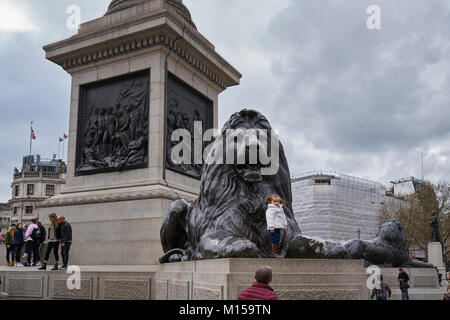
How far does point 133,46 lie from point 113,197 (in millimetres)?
4184

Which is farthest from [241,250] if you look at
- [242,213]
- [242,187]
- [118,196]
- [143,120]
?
[143,120]

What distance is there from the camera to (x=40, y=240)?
42.7ft

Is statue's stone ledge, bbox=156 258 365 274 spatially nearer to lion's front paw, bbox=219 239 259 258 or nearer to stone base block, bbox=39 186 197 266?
lion's front paw, bbox=219 239 259 258

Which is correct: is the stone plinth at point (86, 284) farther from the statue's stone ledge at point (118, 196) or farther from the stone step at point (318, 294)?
the stone step at point (318, 294)

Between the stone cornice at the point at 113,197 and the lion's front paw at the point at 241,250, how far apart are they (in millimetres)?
6410

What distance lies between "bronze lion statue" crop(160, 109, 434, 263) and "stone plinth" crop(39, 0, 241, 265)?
14.5 feet

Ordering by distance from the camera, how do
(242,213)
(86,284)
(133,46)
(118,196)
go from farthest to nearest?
1. (133,46)
2. (118,196)
3. (86,284)
4. (242,213)

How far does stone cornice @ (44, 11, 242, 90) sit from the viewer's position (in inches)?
523

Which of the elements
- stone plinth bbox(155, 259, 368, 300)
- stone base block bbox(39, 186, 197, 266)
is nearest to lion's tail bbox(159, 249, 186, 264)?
stone plinth bbox(155, 259, 368, 300)

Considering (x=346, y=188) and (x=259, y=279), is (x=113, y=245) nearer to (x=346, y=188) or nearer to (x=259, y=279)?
(x=259, y=279)

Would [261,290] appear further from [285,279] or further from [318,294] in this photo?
[318,294]

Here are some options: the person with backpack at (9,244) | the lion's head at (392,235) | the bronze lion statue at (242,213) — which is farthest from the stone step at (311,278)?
the person with backpack at (9,244)

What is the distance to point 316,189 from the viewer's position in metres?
49.8

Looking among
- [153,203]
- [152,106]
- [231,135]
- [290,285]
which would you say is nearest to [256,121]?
[231,135]
